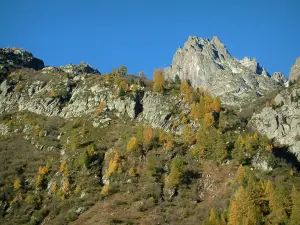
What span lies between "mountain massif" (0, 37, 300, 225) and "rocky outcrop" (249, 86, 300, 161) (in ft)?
1.36

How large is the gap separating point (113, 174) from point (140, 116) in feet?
147

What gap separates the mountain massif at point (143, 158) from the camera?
96.3 m

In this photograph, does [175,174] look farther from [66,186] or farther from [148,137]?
[66,186]

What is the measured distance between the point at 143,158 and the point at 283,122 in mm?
62996

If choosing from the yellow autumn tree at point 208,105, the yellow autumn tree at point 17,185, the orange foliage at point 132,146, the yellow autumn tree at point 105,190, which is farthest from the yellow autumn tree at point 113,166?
the yellow autumn tree at point 208,105

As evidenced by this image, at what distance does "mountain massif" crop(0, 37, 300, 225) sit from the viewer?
96312 mm

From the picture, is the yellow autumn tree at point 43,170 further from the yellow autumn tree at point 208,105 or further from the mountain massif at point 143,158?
the yellow autumn tree at point 208,105

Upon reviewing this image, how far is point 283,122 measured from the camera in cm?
14850

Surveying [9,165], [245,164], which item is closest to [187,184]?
[245,164]

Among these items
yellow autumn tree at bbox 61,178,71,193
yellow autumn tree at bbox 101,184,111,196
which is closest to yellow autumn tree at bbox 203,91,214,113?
yellow autumn tree at bbox 101,184,111,196

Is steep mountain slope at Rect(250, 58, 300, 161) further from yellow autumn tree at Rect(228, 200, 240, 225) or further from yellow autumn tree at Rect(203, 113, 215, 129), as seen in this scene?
yellow autumn tree at Rect(228, 200, 240, 225)

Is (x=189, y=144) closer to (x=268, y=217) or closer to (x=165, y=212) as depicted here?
(x=165, y=212)

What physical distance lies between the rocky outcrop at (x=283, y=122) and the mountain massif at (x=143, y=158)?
0.41 metres

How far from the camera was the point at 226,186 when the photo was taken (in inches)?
4141
